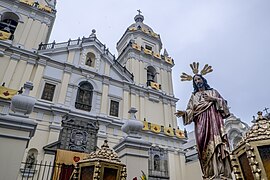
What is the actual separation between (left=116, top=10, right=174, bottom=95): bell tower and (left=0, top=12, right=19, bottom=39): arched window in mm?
9010

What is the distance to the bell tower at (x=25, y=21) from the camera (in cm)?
1465

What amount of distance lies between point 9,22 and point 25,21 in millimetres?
1284

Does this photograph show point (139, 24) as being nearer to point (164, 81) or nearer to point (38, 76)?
point (164, 81)

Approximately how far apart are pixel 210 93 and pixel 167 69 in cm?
1589

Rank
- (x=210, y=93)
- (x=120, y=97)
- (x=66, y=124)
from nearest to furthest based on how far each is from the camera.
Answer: (x=210, y=93) → (x=66, y=124) → (x=120, y=97)

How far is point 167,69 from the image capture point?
20.2 meters

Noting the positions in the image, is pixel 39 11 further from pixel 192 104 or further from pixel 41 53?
pixel 192 104

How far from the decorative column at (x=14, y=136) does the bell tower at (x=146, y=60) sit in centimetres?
1279

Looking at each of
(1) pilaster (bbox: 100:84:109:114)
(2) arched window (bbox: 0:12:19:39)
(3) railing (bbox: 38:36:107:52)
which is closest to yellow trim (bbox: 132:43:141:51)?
(3) railing (bbox: 38:36:107:52)

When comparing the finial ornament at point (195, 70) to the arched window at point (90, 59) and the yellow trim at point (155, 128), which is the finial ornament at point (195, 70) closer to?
the yellow trim at point (155, 128)

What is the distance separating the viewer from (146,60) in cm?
1945

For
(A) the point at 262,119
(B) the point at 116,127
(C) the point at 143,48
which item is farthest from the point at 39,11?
(A) the point at 262,119

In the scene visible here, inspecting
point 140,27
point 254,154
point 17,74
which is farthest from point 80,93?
point 254,154

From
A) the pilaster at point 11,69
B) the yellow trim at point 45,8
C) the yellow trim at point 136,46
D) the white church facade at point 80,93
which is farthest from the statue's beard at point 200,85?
the yellow trim at point 45,8
